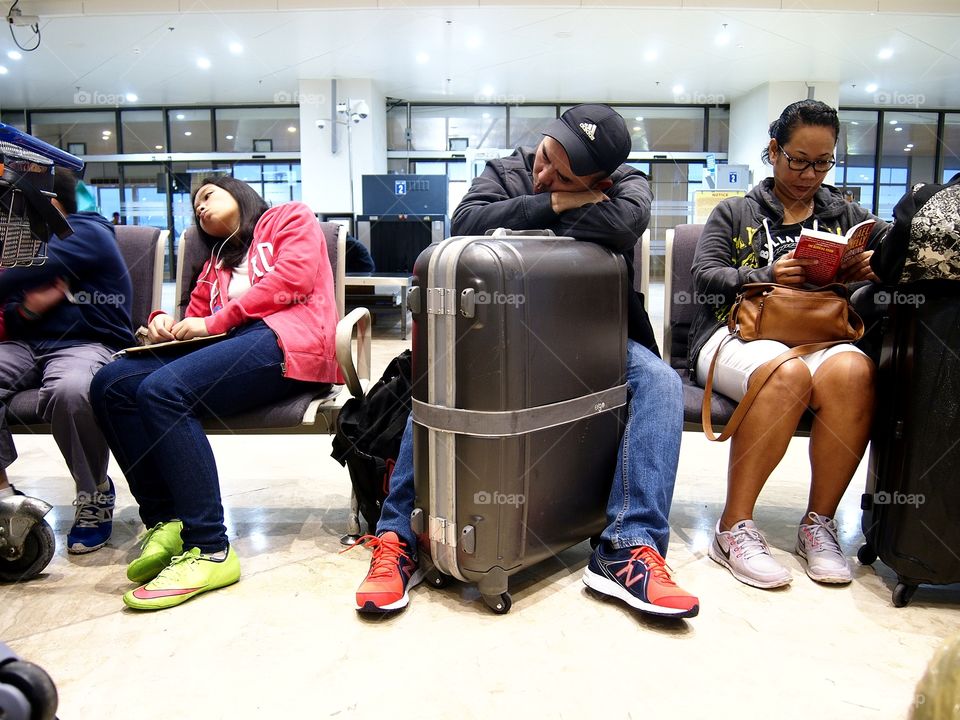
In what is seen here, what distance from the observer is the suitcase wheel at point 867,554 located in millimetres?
1807

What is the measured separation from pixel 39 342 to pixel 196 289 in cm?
44

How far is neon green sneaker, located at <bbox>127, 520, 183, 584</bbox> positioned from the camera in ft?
5.40

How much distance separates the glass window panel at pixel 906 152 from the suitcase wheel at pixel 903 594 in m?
13.0

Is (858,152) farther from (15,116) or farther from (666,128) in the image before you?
(15,116)

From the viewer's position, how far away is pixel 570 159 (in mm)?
1628

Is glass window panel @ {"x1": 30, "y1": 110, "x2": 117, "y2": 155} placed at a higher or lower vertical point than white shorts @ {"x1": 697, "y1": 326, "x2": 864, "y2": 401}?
higher

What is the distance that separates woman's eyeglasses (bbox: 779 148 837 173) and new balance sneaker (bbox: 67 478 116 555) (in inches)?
82.1

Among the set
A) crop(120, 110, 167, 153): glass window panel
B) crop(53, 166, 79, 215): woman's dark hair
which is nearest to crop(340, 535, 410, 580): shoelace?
crop(53, 166, 79, 215): woman's dark hair

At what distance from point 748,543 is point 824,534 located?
0.67ft

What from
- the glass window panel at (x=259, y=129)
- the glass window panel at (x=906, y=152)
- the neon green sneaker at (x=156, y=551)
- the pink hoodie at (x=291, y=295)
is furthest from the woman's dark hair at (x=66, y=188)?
the glass window panel at (x=906, y=152)

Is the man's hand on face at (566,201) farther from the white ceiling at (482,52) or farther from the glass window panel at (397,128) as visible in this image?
the glass window panel at (397,128)

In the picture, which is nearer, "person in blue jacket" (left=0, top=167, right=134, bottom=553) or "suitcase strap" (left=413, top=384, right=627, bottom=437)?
"suitcase strap" (left=413, top=384, right=627, bottom=437)

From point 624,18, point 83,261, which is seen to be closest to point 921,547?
point 83,261

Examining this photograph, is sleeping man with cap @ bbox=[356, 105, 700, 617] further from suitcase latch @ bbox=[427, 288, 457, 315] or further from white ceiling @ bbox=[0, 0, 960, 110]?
white ceiling @ bbox=[0, 0, 960, 110]
